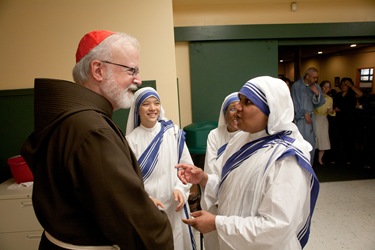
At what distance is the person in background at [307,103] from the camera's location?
353 cm

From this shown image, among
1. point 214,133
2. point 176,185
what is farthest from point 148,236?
point 214,133

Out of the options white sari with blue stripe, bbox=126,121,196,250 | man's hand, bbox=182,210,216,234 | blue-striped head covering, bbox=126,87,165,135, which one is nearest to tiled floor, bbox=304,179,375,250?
white sari with blue stripe, bbox=126,121,196,250

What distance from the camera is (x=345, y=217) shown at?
257 centimetres

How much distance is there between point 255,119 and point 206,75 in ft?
7.30

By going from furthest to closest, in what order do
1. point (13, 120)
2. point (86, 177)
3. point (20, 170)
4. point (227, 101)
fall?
point (13, 120), point (20, 170), point (227, 101), point (86, 177)

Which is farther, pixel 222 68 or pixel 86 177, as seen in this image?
pixel 222 68

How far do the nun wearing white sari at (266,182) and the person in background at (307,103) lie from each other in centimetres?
277

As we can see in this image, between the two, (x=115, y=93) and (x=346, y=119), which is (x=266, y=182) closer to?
(x=115, y=93)

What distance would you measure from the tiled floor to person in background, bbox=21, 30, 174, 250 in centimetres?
205

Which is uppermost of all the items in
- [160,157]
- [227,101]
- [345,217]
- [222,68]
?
[222,68]

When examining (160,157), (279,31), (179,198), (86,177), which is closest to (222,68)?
(279,31)

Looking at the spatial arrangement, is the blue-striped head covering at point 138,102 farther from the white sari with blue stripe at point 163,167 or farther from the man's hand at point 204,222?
the man's hand at point 204,222

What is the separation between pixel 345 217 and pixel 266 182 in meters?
2.30

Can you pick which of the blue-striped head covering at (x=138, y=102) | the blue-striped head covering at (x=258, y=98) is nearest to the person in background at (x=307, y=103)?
the blue-striped head covering at (x=138, y=102)
